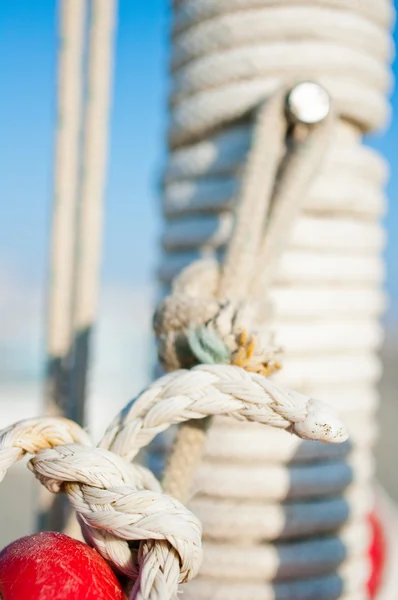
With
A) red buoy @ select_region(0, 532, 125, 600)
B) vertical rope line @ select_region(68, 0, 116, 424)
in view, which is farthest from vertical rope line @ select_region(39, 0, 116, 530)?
red buoy @ select_region(0, 532, 125, 600)

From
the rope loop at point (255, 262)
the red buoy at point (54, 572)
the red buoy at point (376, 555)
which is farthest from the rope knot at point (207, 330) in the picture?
the red buoy at point (376, 555)

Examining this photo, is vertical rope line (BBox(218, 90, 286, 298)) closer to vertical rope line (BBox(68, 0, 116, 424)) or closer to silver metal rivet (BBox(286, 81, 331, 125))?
silver metal rivet (BBox(286, 81, 331, 125))

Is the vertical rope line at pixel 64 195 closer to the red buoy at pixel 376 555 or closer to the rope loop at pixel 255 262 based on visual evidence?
the rope loop at pixel 255 262

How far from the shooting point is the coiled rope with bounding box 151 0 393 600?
2.05ft

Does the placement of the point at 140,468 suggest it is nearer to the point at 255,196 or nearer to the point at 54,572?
the point at 54,572

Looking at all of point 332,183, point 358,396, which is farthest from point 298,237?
point 358,396

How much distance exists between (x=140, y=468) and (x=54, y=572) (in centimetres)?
9

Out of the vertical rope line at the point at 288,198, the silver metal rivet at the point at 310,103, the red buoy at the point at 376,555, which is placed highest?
the silver metal rivet at the point at 310,103

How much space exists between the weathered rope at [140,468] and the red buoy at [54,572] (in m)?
0.02

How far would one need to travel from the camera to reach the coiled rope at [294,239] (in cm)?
62

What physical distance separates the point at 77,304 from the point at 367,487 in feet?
1.14

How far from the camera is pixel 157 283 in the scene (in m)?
0.74

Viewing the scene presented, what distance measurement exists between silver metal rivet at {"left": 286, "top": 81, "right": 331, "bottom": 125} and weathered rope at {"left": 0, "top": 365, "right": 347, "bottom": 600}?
0.25 metres

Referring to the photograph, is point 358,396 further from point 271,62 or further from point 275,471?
point 271,62
